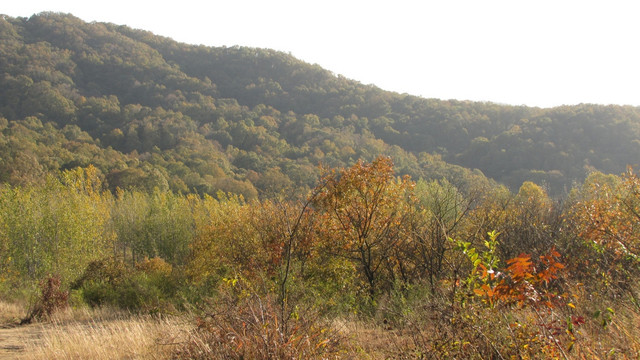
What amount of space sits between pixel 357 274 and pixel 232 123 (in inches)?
3501

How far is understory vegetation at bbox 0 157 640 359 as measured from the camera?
4016 millimetres

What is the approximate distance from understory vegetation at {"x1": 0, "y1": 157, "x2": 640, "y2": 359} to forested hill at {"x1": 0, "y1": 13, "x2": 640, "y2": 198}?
24.6 m

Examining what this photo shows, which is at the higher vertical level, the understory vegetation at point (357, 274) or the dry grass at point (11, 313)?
the understory vegetation at point (357, 274)

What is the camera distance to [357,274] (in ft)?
42.4

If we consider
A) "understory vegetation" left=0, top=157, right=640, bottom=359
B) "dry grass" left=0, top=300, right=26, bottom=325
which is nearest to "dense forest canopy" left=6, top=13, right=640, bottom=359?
"understory vegetation" left=0, top=157, right=640, bottom=359

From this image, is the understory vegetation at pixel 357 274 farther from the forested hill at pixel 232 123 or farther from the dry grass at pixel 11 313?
the forested hill at pixel 232 123

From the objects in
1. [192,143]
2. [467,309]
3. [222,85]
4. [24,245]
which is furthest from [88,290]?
[222,85]

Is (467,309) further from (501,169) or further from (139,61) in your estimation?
(139,61)

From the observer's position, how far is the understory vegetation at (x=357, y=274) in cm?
402

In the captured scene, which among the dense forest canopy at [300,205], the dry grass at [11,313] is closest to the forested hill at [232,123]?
the dense forest canopy at [300,205]

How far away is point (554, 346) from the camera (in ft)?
11.6

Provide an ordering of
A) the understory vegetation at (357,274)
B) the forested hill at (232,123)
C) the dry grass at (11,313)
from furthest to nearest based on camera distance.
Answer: the forested hill at (232,123), the dry grass at (11,313), the understory vegetation at (357,274)

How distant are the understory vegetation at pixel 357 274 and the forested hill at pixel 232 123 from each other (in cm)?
2455

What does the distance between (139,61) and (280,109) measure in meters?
41.9
